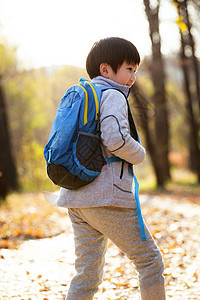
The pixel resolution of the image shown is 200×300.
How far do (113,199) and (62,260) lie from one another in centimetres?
267

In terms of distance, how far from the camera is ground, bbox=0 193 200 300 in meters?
3.38

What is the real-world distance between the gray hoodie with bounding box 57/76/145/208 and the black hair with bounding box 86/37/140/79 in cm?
21

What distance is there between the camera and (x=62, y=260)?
4.39 metres

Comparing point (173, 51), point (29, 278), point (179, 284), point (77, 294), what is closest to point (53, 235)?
point (29, 278)

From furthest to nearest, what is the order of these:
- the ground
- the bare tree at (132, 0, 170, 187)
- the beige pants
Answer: the bare tree at (132, 0, 170, 187) < the ground < the beige pants

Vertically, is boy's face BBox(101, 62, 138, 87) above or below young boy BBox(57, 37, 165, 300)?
above

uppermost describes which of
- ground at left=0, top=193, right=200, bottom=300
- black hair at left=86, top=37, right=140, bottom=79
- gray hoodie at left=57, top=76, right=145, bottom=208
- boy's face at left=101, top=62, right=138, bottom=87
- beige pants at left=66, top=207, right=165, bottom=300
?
black hair at left=86, top=37, right=140, bottom=79

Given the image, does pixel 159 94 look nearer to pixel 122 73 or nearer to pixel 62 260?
pixel 62 260

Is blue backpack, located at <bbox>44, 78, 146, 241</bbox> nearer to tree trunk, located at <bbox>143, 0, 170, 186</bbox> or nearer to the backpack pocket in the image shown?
the backpack pocket

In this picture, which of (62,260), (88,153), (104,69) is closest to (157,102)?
(62,260)

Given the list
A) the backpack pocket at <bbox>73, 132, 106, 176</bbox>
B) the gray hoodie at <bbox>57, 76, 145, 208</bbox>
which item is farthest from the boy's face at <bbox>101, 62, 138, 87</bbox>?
the backpack pocket at <bbox>73, 132, 106, 176</bbox>

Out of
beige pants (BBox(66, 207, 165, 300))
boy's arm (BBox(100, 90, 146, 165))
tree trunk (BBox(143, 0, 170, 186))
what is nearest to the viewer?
boy's arm (BBox(100, 90, 146, 165))

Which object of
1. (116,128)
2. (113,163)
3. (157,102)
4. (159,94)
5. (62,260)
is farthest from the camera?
(157,102)

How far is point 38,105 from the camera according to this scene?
2516cm
